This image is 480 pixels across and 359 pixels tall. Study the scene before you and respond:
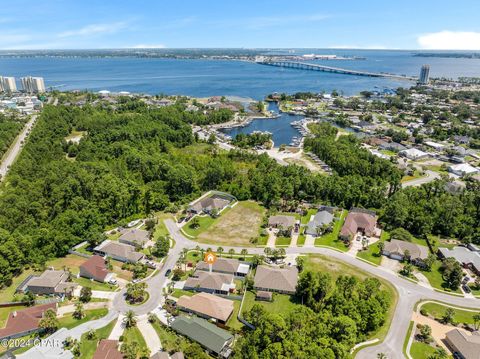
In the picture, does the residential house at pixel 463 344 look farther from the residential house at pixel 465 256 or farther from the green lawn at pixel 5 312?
the green lawn at pixel 5 312

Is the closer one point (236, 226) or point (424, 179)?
point (236, 226)

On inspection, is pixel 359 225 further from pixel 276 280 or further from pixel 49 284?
pixel 49 284

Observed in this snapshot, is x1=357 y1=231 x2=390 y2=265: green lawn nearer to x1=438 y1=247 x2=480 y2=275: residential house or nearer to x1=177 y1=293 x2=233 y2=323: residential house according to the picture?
x1=438 y1=247 x2=480 y2=275: residential house

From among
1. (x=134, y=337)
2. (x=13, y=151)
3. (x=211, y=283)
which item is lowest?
(x=134, y=337)

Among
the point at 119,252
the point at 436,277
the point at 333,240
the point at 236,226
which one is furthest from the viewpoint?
the point at 236,226

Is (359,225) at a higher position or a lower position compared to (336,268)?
higher

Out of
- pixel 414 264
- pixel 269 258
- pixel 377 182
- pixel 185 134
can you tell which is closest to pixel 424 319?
pixel 414 264

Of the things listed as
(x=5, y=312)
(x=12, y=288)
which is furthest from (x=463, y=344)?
(x=12, y=288)
